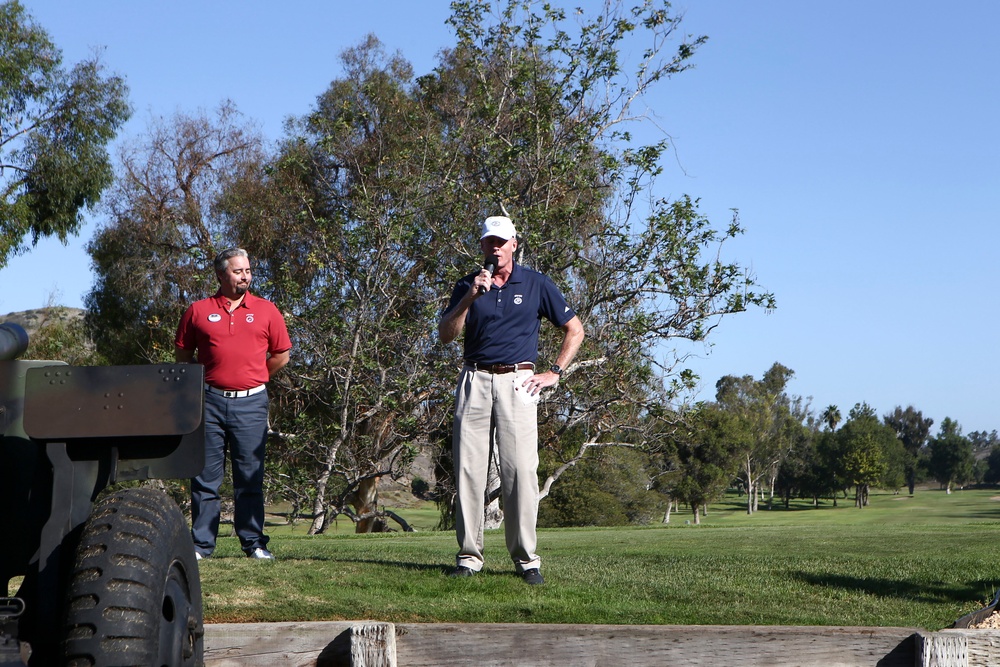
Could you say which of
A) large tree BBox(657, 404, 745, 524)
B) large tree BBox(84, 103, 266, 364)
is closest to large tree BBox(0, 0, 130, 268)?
large tree BBox(84, 103, 266, 364)

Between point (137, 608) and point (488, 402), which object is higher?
point (488, 402)

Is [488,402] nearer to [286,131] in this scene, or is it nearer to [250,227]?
[250,227]

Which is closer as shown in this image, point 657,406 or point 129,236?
point 657,406

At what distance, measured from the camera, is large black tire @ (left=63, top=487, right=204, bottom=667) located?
10.6ft


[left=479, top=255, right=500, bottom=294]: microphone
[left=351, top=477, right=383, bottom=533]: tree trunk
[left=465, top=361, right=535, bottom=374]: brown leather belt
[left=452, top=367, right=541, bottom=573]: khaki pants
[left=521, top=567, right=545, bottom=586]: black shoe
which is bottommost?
[left=351, top=477, right=383, bottom=533]: tree trunk

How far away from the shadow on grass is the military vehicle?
4482mm

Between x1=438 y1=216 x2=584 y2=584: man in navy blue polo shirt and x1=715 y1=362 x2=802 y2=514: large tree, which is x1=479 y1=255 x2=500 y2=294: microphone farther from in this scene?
x1=715 y1=362 x2=802 y2=514: large tree

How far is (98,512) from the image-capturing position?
11.5 ft

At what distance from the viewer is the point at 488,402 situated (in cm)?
686

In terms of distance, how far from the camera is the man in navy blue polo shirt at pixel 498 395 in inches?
269

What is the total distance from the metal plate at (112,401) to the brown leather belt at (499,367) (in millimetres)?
3305

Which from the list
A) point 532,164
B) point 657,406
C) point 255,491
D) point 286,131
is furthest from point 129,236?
point 255,491

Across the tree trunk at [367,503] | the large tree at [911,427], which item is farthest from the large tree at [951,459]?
the tree trunk at [367,503]

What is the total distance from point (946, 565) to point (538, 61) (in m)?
21.8
